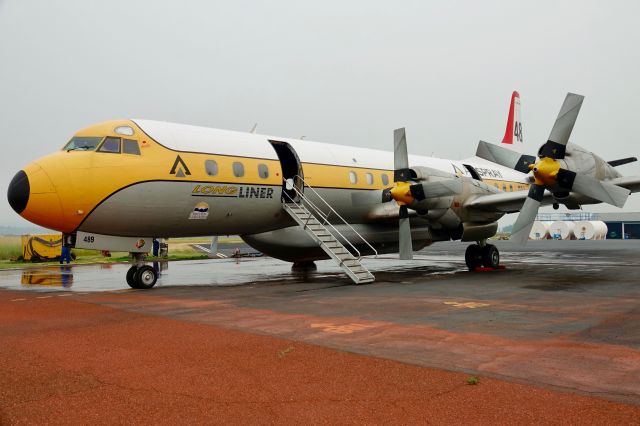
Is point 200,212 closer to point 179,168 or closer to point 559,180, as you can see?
point 179,168

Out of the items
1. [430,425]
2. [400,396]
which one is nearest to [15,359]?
[400,396]

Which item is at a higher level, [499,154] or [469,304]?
[499,154]

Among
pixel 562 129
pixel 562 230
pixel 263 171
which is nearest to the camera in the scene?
pixel 562 129

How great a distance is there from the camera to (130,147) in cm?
1248

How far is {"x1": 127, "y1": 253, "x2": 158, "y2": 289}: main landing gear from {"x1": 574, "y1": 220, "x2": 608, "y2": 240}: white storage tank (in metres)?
66.8

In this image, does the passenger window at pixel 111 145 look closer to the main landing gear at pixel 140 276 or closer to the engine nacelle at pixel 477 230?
the main landing gear at pixel 140 276

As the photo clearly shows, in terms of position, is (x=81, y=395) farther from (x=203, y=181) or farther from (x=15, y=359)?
(x=203, y=181)

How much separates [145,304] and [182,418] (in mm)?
6766

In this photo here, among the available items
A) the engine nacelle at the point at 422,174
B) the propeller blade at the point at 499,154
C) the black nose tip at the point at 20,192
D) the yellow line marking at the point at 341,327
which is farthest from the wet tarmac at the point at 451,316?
the propeller blade at the point at 499,154

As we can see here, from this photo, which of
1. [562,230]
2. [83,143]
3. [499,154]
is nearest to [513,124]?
[499,154]

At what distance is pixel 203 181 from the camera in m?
13.3

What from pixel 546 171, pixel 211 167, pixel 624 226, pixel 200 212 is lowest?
pixel 624 226

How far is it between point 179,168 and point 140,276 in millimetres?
3051

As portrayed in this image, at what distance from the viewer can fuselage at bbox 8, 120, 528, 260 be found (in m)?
11.7
